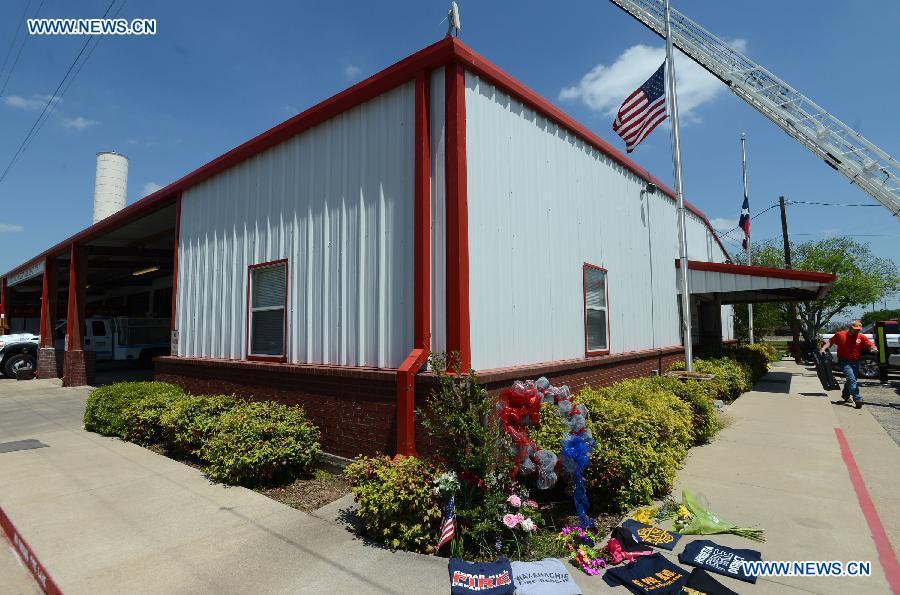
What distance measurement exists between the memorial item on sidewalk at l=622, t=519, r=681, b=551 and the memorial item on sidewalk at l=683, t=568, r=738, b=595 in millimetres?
589

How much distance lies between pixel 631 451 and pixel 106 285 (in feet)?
104

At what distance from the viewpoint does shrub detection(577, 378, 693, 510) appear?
531 centimetres

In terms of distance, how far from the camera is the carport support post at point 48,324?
63.3ft

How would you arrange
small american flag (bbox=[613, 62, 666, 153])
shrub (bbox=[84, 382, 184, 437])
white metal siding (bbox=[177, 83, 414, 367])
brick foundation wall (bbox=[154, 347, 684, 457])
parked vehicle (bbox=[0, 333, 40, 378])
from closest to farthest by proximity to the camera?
brick foundation wall (bbox=[154, 347, 684, 457])
white metal siding (bbox=[177, 83, 414, 367])
shrub (bbox=[84, 382, 184, 437])
small american flag (bbox=[613, 62, 666, 153])
parked vehicle (bbox=[0, 333, 40, 378])

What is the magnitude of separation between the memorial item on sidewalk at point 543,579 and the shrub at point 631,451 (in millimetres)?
1527

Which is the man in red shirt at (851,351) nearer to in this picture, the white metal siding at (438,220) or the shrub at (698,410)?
the shrub at (698,410)

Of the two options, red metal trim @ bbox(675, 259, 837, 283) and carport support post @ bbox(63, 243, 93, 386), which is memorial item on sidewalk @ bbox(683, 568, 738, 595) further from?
carport support post @ bbox(63, 243, 93, 386)

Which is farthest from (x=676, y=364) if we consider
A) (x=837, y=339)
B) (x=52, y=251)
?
(x=52, y=251)

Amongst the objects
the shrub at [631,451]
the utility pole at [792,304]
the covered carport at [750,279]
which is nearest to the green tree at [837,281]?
the utility pole at [792,304]

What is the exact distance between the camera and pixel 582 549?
4.25 meters

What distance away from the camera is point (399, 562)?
4227 mm

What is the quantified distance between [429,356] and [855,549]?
169 inches

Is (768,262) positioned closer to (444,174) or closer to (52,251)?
(444,174)

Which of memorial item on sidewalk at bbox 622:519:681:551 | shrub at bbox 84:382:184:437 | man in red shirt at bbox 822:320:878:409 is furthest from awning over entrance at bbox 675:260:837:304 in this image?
shrub at bbox 84:382:184:437
